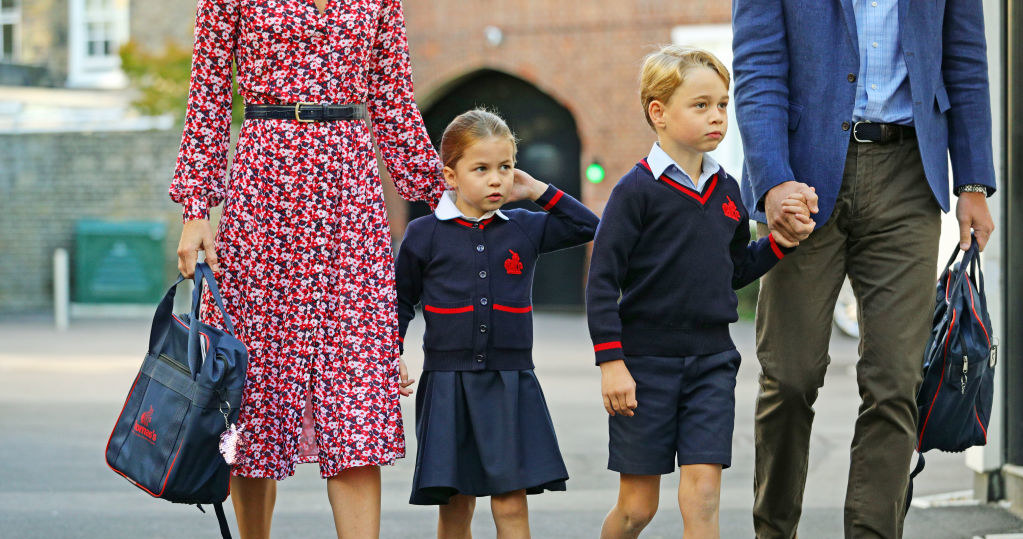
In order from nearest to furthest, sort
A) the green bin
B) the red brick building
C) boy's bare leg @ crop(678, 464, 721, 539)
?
boy's bare leg @ crop(678, 464, 721, 539) < the red brick building < the green bin

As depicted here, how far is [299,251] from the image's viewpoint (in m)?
3.83

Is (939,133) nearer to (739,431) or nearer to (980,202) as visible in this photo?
(980,202)

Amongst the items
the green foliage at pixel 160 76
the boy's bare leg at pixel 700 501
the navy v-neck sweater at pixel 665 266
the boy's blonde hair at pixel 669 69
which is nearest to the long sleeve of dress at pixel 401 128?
the navy v-neck sweater at pixel 665 266

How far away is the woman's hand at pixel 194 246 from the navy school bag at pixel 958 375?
2171 mm

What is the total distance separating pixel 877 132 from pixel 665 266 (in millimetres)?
773

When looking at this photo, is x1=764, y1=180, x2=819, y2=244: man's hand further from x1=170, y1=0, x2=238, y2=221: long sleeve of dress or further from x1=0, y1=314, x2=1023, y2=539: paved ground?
x1=0, y1=314, x2=1023, y2=539: paved ground

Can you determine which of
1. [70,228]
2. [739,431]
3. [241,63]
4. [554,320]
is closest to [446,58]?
[554,320]

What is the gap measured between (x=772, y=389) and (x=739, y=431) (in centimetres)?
418

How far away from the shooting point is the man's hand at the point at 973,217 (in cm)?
407

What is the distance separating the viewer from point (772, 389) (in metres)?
4.11

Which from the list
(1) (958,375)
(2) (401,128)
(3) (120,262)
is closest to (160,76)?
(3) (120,262)

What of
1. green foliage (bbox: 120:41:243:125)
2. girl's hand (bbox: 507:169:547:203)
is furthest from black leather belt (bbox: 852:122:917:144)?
green foliage (bbox: 120:41:243:125)

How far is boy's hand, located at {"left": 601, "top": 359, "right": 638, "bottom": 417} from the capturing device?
12.3ft

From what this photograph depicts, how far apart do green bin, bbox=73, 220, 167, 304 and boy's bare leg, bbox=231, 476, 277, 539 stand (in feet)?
54.1
